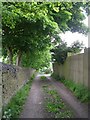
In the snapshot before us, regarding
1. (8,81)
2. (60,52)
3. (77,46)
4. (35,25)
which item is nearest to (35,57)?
(60,52)

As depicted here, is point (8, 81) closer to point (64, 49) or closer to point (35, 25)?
point (35, 25)

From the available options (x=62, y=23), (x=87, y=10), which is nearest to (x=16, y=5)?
(x=62, y=23)

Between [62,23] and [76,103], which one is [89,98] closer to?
[76,103]

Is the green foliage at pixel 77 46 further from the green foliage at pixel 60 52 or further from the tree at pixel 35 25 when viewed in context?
the tree at pixel 35 25

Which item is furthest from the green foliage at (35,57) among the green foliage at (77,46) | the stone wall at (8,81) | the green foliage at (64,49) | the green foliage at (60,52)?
the stone wall at (8,81)

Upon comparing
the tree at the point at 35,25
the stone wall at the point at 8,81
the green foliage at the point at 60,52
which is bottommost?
the stone wall at the point at 8,81

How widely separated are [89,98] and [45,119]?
3.61 metres

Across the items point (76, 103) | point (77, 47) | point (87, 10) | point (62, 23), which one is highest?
point (87, 10)

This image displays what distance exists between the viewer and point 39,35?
1748 cm

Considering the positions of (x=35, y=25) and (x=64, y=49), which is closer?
(x=35, y=25)

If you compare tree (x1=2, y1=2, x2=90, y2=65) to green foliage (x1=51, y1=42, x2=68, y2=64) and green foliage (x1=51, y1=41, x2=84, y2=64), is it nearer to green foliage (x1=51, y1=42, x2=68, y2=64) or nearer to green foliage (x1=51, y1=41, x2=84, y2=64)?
green foliage (x1=51, y1=41, x2=84, y2=64)

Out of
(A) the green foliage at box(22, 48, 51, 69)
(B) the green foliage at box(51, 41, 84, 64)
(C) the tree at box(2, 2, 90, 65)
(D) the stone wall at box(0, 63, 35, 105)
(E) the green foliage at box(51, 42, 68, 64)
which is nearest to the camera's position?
(D) the stone wall at box(0, 63, 35, 105)

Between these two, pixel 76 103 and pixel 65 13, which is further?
pixel 65 13

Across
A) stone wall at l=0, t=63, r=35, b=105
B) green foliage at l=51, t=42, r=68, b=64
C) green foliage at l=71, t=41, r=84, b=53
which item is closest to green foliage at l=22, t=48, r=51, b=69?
green foliage at l=51, t=42, r=68, b=64
